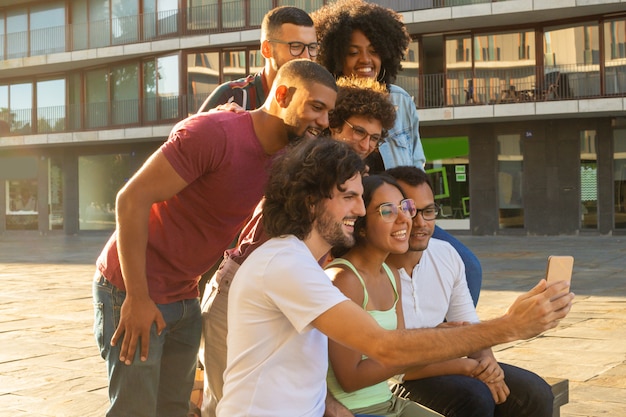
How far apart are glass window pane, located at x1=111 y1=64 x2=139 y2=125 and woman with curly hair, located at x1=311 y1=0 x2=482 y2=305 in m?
27.6

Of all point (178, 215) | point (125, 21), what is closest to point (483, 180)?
point (125, 21)

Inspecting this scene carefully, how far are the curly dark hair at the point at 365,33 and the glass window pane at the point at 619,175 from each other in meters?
21.2

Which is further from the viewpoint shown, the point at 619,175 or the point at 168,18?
the point at 168,18

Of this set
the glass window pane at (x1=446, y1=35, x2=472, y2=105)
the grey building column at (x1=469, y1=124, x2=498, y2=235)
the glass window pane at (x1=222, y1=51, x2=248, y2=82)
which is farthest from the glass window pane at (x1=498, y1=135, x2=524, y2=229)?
the glass window pane at (x1=222, y1=51, x2=248, y2=82)

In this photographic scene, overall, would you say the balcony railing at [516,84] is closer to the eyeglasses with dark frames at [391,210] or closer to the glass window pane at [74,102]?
the glass window pane at [74,102]

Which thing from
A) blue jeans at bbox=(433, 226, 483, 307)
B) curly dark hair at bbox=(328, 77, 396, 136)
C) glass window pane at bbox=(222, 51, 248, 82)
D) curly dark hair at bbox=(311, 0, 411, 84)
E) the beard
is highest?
glass window pane at bbox=(222, 51, 248, 82)

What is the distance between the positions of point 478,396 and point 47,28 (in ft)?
109

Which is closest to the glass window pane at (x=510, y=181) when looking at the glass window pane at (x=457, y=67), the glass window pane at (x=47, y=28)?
the glass window pane at (x=457, y=67)

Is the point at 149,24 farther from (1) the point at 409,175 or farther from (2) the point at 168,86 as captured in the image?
(1) the point at 409,175

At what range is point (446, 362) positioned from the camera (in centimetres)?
345

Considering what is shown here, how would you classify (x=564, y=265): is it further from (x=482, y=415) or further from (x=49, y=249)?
(x=49, y=249)

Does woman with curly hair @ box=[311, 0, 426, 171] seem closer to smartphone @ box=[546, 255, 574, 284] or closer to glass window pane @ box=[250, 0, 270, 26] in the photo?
smartphone @ box=[546, 255, 574, 284]

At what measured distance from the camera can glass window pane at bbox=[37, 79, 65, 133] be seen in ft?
111

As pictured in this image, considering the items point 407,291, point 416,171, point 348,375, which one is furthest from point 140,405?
point 416,171
